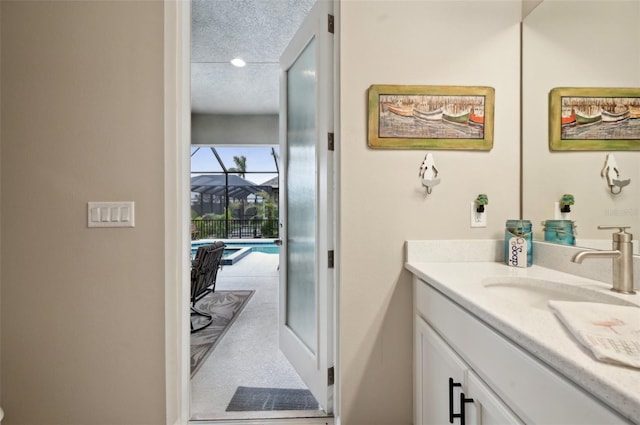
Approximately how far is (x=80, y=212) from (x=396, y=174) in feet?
5.04

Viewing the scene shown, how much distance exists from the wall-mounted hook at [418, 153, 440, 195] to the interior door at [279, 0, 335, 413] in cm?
47

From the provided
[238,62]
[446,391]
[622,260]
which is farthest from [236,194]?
[622,260]

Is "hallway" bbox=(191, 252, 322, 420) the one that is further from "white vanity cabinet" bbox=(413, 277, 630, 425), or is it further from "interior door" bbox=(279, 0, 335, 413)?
"white vanity cabinet" bbox=(413, 277, 630, 425)

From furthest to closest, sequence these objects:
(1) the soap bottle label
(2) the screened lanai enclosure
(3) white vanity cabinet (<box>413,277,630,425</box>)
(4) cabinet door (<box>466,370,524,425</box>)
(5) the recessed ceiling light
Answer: (2) the screened lanai enclosure, (5) the recessed ceiling light, (1) the soap bottle label, (4) cabinet door (<box>466,370,524,425</box>), (3) white vanity cabinet (<box>413,277,630,425</box>)

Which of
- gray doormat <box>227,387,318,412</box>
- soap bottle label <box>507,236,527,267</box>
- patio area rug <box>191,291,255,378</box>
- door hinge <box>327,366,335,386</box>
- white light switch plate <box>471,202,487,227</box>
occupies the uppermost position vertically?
white light switch plate <box>471,202,487,227</box>

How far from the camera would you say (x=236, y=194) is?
10828mm

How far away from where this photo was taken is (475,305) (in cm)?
92

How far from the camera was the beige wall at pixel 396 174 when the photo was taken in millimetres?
1546

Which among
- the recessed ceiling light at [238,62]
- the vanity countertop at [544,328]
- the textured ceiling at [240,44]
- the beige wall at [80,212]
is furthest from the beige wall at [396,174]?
the recessed ceiling light at [238,62]

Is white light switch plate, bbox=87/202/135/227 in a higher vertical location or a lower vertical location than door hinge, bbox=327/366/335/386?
higher

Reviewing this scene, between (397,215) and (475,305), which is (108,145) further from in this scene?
(475,305)

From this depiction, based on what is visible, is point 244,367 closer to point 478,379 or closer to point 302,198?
point 302,198

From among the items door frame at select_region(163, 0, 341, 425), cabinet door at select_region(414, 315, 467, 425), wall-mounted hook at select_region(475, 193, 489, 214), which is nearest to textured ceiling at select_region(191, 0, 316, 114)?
door frame at select_region(163, 0, 341, 425)

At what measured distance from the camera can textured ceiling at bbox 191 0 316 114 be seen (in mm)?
2516
